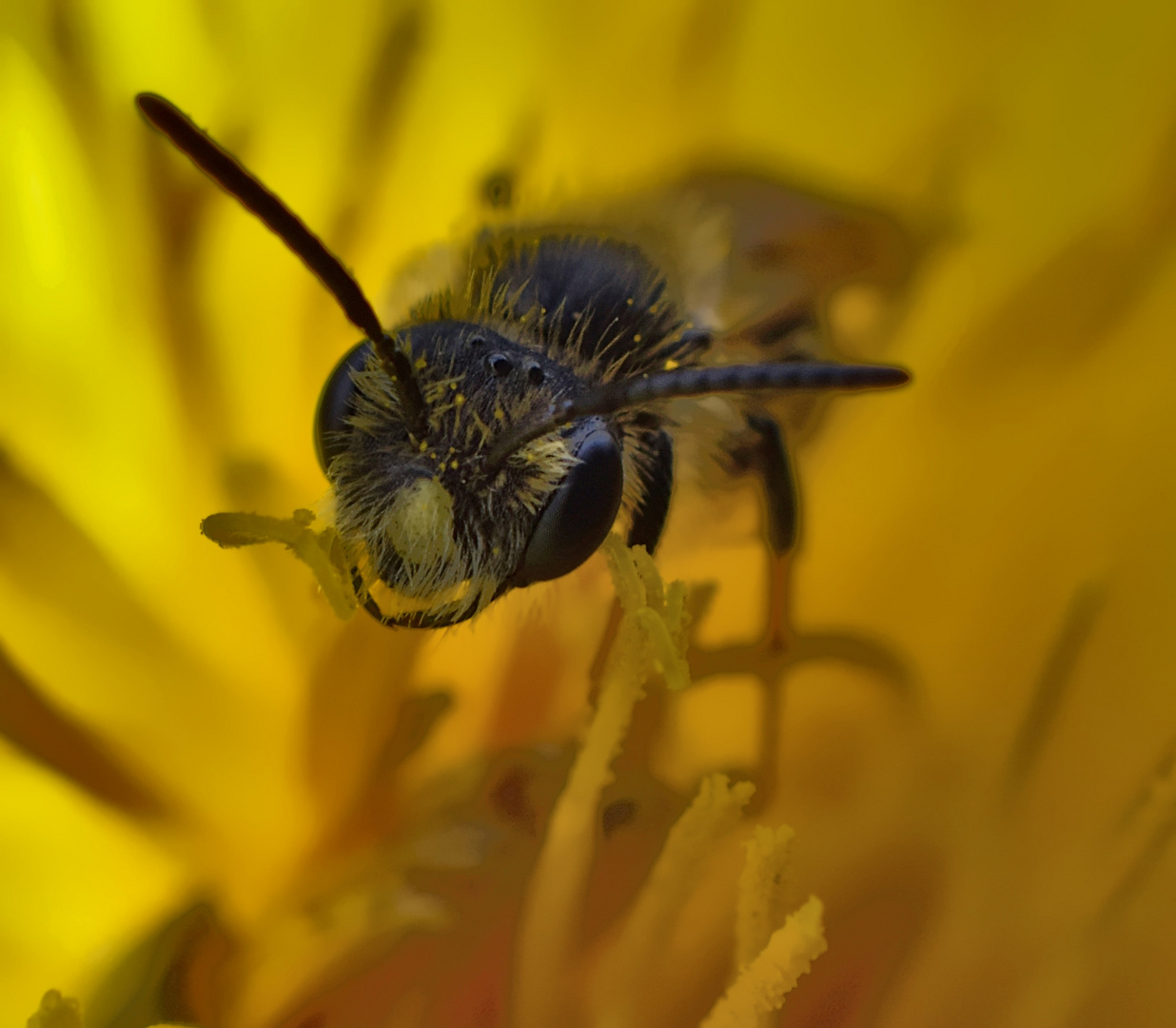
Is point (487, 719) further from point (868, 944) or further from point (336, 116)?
point (336, 116)

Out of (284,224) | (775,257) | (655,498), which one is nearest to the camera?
(284,224)

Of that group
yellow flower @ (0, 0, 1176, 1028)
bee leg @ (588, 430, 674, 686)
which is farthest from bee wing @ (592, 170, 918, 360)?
bee leg @ (588, 430, 674, 686)

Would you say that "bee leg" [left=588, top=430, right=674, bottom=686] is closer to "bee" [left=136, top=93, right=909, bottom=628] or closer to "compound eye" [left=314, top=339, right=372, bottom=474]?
"bee" [left=136, top=93, right=909, bottom=628]

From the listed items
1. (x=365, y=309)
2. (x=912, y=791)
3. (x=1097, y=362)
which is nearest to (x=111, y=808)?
(x=365, y=309)

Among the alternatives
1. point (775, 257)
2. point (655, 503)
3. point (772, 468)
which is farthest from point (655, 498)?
point (775, 257)

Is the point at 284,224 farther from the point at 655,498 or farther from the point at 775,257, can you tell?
the point at 775,257

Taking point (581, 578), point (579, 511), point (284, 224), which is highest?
point (284, 224)

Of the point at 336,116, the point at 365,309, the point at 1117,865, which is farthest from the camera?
the point at 336,116
